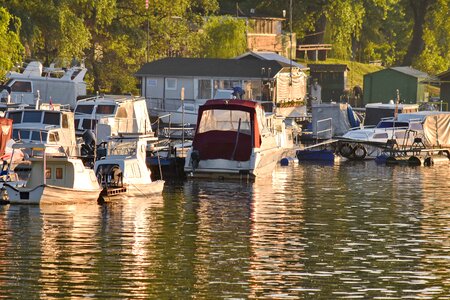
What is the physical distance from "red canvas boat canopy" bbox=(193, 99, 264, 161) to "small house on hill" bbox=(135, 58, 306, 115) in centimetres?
3038

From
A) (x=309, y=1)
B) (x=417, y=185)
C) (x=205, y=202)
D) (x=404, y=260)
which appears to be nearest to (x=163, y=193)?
(x=205, y=202)

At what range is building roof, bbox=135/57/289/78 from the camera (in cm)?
10212

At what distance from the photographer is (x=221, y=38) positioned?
12150 cm

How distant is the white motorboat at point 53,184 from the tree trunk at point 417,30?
325 ft

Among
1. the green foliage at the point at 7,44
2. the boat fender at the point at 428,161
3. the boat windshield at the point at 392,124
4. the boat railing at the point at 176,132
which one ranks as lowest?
the boat fender at the point at 428,161

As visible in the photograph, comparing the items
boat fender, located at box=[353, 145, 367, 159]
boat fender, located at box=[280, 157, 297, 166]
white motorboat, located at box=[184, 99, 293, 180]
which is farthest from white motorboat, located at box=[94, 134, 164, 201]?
boat fender, located at box=[353, 145, 367, 159]

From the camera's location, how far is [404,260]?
1688 inches

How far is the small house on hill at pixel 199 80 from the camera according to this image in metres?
102

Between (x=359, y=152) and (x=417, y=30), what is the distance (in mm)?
65056

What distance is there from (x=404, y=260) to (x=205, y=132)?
27.0 m

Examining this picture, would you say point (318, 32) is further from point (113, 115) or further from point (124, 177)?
point (124, 177)

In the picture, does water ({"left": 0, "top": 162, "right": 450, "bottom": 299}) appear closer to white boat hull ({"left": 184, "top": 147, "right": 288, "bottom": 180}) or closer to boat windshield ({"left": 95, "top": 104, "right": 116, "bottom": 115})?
white boat hull ({"left": 184, "top": 147, "right": 288, "bottom": 180})

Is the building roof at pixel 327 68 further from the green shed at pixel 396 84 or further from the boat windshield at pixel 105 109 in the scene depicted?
the boat windshield at pixel 105 109

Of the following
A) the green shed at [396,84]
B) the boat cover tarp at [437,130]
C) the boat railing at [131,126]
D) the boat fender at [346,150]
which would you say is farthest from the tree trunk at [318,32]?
the boat railing at [131,126]
